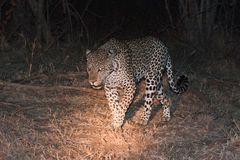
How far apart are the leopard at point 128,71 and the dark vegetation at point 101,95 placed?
0.78ft

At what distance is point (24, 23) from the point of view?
1276cm

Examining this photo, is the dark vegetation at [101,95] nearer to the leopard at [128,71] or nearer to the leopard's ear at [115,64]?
the leopard at [128,71]

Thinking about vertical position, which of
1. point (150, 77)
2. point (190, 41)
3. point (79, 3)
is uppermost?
point (150, 77)

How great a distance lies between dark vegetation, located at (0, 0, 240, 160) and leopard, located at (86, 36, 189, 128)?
238mm

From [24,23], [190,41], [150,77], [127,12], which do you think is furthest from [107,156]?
[127,12]

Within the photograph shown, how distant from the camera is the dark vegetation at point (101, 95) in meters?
6.66

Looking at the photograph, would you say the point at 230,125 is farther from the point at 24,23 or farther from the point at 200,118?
the point at 24,23

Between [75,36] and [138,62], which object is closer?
[138,62]

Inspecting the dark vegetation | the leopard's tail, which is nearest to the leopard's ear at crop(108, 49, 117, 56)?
the dark vegetation

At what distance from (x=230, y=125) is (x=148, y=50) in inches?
57.1

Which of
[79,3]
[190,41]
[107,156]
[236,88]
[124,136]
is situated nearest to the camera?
[107,156]

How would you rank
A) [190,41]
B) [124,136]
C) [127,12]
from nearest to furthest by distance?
[124,136]
[190,41]
[127,12]

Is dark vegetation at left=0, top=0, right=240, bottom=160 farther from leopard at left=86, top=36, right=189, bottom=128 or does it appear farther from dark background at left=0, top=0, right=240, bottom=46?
leopard at left=86, top=36, right=189, bottom=128

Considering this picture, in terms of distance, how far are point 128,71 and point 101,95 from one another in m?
1.52
